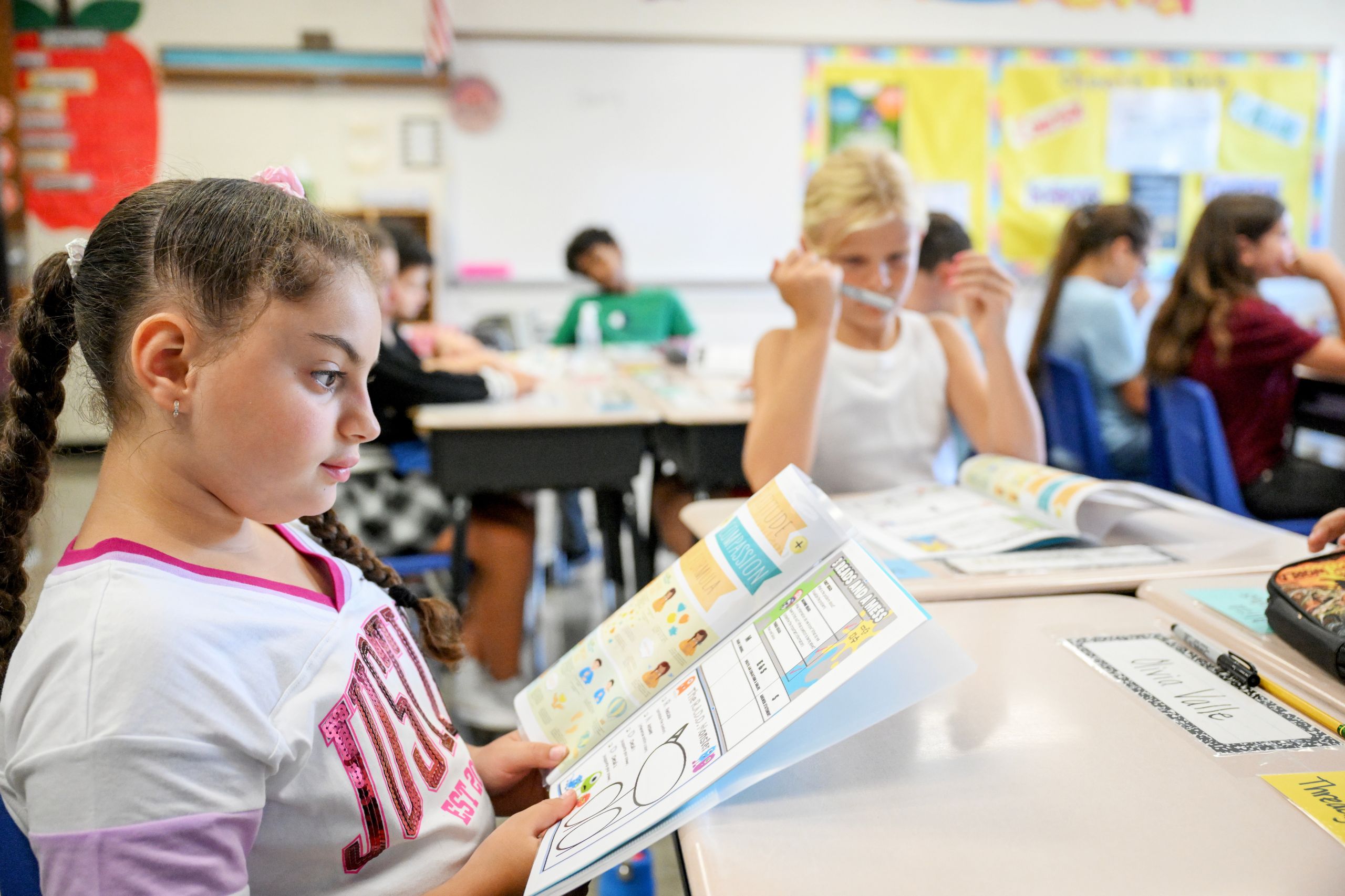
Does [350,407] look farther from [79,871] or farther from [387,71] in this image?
[387,71]

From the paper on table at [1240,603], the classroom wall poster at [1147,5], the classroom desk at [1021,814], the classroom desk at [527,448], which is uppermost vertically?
the classroom wall poster at [1147,5]

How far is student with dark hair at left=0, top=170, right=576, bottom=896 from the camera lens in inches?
19.4

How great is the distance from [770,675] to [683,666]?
0.33 feet

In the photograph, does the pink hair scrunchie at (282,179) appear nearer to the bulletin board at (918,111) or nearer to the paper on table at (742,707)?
the paper on table at (742,707)

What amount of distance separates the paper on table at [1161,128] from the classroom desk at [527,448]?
394cm

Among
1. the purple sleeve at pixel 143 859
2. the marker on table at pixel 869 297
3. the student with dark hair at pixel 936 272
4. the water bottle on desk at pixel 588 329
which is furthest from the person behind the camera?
the water bottle on desk at pixel 588 329

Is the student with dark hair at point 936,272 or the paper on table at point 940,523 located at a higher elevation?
the student with dark hair at point 936,272

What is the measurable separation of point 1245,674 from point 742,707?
389mm

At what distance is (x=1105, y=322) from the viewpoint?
2518 millimetres

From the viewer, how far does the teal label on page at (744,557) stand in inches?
27.7

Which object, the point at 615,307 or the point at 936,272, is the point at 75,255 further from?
the point at 615,307

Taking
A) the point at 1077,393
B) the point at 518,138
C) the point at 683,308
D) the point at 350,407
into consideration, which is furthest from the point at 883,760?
the point at 518,138

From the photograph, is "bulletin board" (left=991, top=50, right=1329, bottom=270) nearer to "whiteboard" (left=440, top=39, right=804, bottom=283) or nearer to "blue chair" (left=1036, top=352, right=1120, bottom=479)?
"whiteboard" (left=440, top=39, right=804, bottom=283)

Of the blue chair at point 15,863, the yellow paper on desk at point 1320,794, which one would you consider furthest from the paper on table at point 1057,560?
the blue chair at point 15,863
